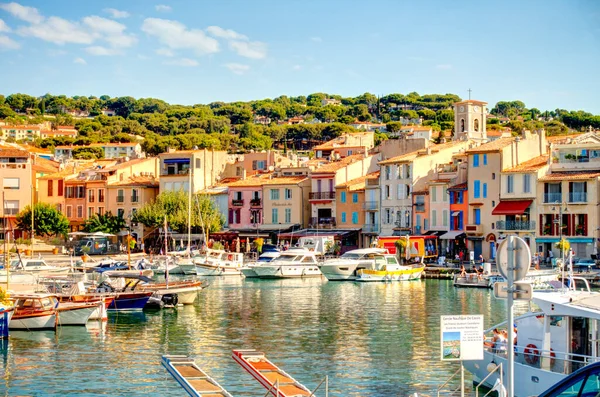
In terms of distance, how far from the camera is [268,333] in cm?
4103

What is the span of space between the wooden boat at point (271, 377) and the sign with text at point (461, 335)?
4.95 meters

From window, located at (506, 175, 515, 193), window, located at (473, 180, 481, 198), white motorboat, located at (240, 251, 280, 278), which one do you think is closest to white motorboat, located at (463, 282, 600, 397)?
window, located at (506, 175, 515, 193)

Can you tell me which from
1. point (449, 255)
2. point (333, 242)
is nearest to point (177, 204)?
point (333, 242)

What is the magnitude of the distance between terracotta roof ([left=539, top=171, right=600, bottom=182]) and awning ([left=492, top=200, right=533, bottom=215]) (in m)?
2.28

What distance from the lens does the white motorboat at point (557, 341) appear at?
77.5 feet

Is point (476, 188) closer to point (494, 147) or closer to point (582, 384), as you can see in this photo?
point (494, 147)

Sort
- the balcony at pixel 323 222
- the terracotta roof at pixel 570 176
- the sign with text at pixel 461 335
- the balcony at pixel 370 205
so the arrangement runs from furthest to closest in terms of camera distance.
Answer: the balcony at pixel 323 222 < the balcony at pixel 370 205 < the terracotta roof at pixel 570 176 < the sign with text at pixel 461 335

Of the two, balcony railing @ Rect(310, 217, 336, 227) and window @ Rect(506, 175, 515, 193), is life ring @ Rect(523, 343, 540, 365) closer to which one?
window @ Rect(506, 175, 515, 193)

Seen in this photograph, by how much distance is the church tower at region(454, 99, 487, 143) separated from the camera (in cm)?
10062

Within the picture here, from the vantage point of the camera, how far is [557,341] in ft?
80.1

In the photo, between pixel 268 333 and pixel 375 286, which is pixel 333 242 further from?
pixel 268 333

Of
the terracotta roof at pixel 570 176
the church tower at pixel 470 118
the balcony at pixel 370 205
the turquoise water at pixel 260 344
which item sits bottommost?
the turquoise water at pixel 260 344

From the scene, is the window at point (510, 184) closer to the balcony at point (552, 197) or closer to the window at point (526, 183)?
the window at point (526, 183)

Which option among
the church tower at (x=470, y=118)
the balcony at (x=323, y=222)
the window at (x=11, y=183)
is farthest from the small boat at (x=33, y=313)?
the church tower at (x=470, y=118)
